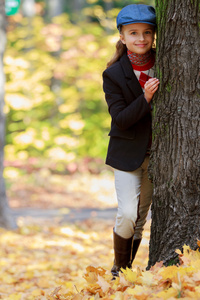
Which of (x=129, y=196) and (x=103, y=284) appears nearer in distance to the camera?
(x=103, y=284)

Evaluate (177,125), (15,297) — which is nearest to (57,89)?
(15,297)

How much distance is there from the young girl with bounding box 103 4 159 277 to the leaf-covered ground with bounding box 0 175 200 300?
48cm

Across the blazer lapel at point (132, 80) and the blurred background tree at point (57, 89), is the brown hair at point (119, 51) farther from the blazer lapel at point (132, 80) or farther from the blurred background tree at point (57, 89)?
the blurred background tree at point (57, 89)

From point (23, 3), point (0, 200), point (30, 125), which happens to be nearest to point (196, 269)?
point (0, 200)

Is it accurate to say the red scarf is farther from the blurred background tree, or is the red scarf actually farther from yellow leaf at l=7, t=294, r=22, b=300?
the blurred background tree

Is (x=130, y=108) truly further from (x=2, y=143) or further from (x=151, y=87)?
(x=2, y=143)

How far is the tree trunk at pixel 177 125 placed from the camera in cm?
238

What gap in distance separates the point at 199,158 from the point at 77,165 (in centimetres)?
900

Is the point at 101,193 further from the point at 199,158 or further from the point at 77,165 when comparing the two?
the point at 199,158

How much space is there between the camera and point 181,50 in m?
2.39

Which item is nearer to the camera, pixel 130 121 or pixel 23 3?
pixel 130 121

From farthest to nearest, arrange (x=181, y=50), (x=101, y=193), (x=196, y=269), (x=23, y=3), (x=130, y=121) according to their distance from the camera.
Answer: (x=23, y=3), (x=101, y=193), (x=130, y=121), (x=181, y=50), (x=196, y=269)

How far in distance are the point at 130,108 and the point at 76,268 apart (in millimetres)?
2221

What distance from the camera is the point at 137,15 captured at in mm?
2551
